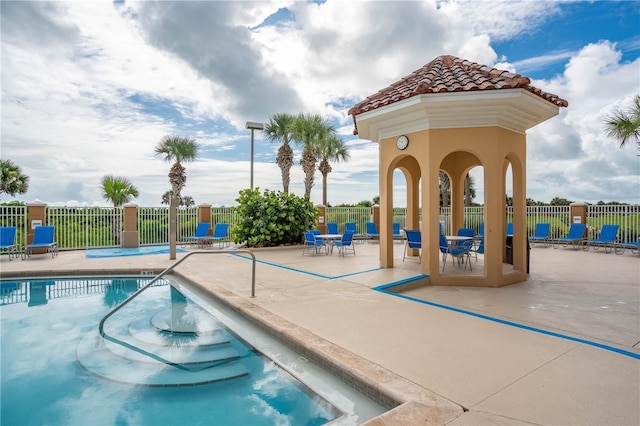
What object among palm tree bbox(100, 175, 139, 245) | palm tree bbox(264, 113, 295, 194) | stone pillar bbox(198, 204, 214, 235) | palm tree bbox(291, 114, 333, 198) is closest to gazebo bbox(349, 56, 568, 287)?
stone pillar bbox(198, 204, 214, 235)

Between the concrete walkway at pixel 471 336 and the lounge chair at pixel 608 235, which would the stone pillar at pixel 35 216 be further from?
the lounge chair at pixel 608 235

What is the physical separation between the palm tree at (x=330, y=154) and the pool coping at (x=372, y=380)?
64.6ft

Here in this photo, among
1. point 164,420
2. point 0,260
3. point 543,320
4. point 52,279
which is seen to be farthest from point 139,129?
point 543,320

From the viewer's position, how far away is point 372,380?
3016 millimetres

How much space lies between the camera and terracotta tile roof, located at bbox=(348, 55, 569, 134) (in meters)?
6.72

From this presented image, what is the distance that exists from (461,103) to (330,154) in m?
17.4

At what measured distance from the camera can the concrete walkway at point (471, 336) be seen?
2.63 meters

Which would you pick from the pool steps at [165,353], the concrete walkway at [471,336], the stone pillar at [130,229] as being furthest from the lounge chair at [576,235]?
the stone pillar at [130,229]

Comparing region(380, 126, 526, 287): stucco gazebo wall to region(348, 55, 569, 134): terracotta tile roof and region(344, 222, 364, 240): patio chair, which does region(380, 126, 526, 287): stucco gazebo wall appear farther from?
region(344, 222, 364, 240): patio chair

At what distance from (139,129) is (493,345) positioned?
18.9 metres

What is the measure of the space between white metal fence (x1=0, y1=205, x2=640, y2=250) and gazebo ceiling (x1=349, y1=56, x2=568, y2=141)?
9.97 meters

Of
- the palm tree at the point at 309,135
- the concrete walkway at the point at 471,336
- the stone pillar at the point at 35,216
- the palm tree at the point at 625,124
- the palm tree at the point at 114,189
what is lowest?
the concrete walkway at the point at 471,336

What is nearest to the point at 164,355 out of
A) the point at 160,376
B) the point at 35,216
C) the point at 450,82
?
the point at 160,376

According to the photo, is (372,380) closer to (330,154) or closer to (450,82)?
(450,82)
